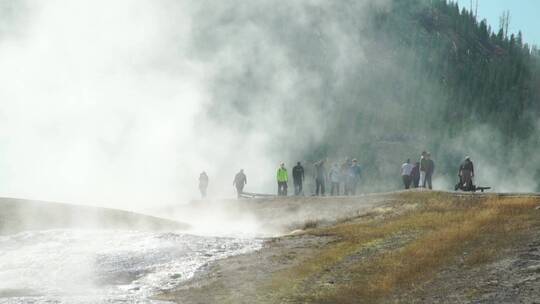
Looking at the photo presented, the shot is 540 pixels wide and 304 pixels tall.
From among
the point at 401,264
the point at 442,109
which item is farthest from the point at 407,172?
the point at 442,109

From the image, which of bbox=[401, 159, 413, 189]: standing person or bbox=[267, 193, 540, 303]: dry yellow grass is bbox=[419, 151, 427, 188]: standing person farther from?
bbox=[267, 193, 540, 303]: dry yellow grass

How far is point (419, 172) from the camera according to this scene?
4047 cm

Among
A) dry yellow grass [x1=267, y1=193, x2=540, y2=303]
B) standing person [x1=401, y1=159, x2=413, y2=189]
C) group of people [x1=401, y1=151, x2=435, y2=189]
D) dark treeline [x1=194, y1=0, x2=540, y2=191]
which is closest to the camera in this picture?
dry yellow grass [x1=267, y1=193, x2=540, y2=303]

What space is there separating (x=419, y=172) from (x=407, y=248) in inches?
802

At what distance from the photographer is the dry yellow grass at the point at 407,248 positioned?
17.5 meters

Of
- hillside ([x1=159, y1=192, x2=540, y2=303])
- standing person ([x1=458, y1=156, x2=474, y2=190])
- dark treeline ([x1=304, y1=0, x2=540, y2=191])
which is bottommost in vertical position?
hillside ([x1=159, y1=192, x2=540, y2=303])

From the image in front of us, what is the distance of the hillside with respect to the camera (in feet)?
53.2

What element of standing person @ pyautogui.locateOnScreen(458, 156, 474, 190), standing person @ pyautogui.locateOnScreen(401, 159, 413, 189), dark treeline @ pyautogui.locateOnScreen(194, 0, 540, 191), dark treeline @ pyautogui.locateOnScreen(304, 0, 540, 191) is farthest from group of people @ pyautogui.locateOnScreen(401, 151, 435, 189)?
dark treeline @ pyautogui.locateOnScreen(304, 0, 540, 191)

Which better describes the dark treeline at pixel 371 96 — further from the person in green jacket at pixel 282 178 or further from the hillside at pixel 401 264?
the hillside at pixel 401 264

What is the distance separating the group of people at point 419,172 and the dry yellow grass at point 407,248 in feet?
35.7

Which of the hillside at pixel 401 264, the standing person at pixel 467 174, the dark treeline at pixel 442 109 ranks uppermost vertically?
the dark treeline at pixel 442 109

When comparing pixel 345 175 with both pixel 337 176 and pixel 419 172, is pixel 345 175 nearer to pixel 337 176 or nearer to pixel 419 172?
pixel 337 176

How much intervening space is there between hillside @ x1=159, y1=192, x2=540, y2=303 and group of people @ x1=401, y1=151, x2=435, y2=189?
1174 cm

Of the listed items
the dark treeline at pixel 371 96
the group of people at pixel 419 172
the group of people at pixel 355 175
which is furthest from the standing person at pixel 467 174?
the dark treeline at pixel 371 96
